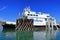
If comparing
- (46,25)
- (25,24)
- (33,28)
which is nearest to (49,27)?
(46,25)

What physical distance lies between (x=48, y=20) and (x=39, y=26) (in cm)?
614

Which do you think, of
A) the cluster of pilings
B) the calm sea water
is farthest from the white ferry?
the calm sea water

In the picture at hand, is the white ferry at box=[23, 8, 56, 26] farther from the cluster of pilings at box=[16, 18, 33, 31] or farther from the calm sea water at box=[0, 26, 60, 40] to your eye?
the calm sea water at box=[0, 26, 60, 40]

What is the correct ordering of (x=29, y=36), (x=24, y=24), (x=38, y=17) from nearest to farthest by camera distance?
1. (x=29, y=36)
2. (x=24, y=24)
3. (x=38, y=17)

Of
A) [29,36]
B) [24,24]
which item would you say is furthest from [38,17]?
[29,36]

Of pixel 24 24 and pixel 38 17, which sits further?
pixel 38 17

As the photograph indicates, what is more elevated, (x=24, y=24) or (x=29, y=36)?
(x=24, y=24)

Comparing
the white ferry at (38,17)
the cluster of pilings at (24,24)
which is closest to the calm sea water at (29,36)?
the cluster of pilings at (24,24)

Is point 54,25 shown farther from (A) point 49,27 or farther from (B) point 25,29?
(B) point 25,29

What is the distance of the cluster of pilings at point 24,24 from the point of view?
6462cm

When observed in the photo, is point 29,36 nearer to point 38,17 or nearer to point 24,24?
point 24,24

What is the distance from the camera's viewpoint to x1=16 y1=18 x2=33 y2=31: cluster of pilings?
6462cm

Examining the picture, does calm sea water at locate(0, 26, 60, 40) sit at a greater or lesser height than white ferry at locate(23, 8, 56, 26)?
lesser

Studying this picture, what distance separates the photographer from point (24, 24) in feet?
216
